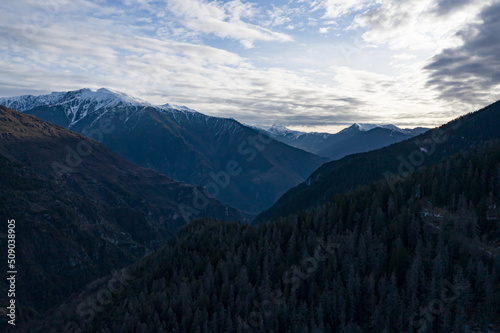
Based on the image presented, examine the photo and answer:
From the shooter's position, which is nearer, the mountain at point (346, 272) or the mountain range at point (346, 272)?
the mountain at point (346, 272)

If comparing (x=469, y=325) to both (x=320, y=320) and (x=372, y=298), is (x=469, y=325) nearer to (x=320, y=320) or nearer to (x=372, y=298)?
(x=372, y=298)

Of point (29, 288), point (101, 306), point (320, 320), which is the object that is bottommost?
point (29, 288)

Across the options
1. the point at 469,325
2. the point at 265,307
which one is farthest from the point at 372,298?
the point at 265,307

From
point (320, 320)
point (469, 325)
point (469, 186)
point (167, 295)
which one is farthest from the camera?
point (469, 186)

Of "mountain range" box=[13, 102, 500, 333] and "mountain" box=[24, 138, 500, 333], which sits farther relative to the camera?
A: "mountain range" box=[13, 102, 500, 333]

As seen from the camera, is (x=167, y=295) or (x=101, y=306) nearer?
(x=167, y=295)

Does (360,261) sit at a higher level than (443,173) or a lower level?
lower

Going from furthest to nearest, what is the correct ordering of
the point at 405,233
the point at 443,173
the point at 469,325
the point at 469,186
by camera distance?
the point at 443,173 < the point at 469,186 < the point at 405,233 < the point at 469,325

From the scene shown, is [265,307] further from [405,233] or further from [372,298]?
[405,233]
